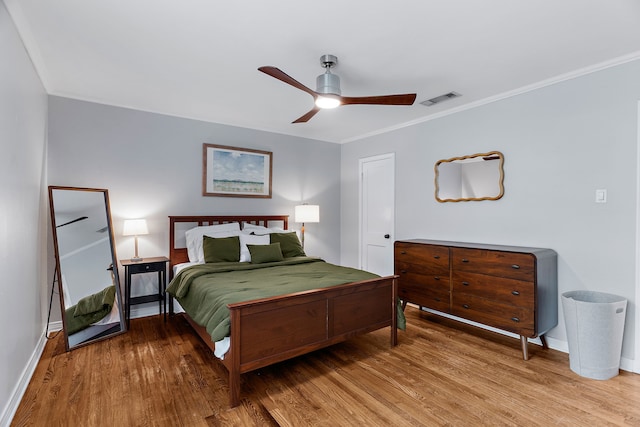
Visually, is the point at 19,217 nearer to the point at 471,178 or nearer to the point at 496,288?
the point at 496,288

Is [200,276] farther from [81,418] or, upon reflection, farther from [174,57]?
[174,57]

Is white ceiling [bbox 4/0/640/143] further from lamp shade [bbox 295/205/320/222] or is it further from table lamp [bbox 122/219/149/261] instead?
lamp shade [bbox 295/205/320/222]

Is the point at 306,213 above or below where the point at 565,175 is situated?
below

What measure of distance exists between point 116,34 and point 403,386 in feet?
10.7

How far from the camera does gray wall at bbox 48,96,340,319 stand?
3.59 metres

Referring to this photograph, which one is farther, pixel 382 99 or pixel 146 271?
pixel 146 271

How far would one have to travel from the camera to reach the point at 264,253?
156 inches

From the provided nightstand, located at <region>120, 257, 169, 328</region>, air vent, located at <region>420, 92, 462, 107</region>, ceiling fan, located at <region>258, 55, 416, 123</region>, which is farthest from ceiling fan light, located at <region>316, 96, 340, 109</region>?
nightstand, located at <region>120, 257, 169, 328</region>

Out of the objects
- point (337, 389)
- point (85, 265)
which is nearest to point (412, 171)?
point (337, 389)

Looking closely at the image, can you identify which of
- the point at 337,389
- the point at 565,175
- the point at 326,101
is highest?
the point at 326,101

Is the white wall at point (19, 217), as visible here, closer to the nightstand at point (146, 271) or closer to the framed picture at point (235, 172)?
the nightstand at point (146, 271)

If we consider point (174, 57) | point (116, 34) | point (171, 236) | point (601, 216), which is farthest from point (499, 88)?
point (171, 236)

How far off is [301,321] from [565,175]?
2705 mm

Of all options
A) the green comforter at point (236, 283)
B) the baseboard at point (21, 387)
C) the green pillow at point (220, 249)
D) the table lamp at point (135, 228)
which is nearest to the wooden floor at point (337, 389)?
the baseboard at point (21, 387)
